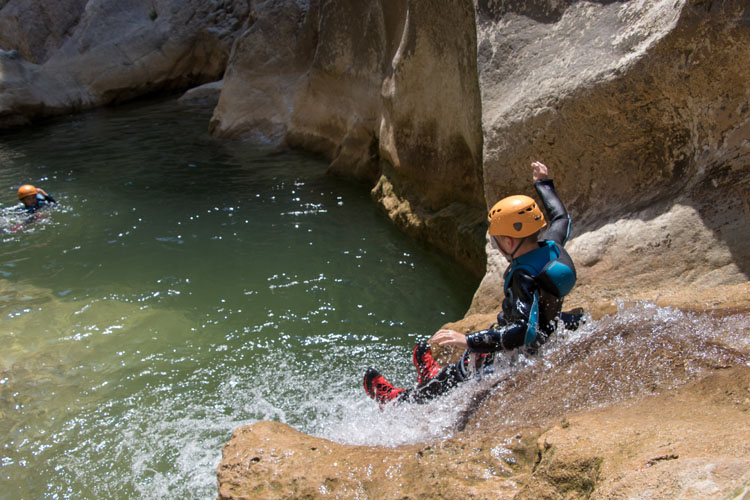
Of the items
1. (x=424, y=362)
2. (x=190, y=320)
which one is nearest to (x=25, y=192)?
(x=190, y=320)

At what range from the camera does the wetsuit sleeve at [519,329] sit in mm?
3117

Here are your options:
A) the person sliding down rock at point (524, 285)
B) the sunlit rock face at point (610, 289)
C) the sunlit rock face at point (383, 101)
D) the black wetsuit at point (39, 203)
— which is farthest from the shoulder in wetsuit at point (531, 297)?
the black wetsuit at point (39, 203)

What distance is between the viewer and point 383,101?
792 centimetres

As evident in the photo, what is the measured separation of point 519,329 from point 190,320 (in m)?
3.60

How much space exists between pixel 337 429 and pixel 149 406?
1.51m

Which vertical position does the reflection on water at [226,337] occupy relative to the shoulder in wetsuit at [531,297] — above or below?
below

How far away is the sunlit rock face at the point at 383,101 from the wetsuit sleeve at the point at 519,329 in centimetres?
292

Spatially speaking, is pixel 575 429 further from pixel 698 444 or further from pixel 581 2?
pixel 581 2

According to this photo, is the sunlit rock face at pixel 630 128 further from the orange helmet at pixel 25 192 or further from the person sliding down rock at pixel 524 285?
the orange helmet at pixel 25 192

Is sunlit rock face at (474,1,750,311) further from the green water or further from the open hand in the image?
the green water

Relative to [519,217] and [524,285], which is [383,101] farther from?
[524,285]

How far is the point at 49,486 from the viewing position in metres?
3.84

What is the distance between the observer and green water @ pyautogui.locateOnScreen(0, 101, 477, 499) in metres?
4.09

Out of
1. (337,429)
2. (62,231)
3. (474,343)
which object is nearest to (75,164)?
(62,231)
